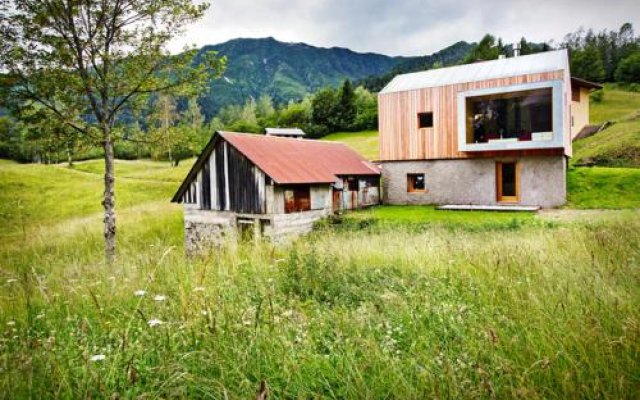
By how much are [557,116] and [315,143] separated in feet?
45.9

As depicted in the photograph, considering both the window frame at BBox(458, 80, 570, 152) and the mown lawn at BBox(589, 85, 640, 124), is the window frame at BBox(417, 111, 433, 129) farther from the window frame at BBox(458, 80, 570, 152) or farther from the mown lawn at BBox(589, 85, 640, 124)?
the mown lawn at BBox(589, 85, 640, 124)

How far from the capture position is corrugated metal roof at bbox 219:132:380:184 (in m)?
19.2

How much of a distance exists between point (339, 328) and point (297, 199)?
16.2 metres

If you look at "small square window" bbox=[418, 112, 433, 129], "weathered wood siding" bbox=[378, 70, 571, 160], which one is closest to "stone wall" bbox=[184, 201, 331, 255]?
"weathered wood siding" bbox=[378, 70, 571, 160]

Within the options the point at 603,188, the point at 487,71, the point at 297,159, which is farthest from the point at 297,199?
the point at 603,188

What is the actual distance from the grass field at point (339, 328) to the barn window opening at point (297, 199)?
1119 centimetres

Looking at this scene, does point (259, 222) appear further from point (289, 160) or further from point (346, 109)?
point (346, 109)

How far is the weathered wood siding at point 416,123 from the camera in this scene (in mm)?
22469

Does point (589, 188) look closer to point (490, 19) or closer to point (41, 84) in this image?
point (490, 19)

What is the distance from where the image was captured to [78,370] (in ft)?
9.16

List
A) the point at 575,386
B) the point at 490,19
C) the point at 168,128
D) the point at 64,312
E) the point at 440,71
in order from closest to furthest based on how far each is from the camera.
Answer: the point at 575,386
the point at 64,312
the point at 168,128
the point at 490,19
the point at 440,71

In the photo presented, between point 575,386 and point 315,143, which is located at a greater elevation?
point 315,143

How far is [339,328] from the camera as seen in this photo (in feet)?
12.1

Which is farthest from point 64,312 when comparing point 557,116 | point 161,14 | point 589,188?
point 589,188
